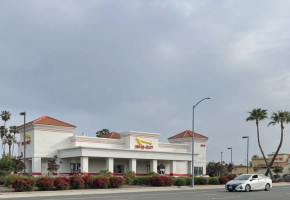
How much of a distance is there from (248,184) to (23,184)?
17.1 meters

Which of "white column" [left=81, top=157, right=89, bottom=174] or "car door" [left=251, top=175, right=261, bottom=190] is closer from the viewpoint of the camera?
"car door" [left=251, top=175, right=261, bottom=190]

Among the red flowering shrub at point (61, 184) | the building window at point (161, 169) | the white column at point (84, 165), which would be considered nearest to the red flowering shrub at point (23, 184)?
the red flowering shrub at point (61, 184)

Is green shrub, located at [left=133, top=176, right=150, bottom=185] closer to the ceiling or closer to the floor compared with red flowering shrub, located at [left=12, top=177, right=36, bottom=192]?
closer to the floor

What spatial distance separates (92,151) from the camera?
161 feet

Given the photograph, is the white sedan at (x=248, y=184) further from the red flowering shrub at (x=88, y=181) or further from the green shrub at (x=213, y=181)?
the green shrub at (x=213, y=181)

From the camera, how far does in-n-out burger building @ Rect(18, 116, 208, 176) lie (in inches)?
1923

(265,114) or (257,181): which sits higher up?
(265,114)

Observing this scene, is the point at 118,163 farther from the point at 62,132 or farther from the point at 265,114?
the point at 265,114

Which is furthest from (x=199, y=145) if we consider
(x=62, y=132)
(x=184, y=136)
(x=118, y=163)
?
(x=62, y=132)

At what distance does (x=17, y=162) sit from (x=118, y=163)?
43.7 ft

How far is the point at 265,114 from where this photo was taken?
69375 millimetres

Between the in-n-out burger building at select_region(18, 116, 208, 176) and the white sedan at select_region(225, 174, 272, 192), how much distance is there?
21.7 metres

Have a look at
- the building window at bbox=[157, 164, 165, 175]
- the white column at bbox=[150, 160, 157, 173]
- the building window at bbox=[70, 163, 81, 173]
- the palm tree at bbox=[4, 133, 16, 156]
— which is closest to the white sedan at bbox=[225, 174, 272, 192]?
the building window at bbox=[70, 163, 81, 173]

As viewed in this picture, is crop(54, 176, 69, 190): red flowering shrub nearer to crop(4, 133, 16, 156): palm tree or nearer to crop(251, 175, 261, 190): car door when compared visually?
crop(251, 175, 261, 190): car door
